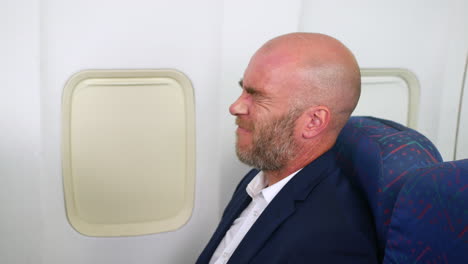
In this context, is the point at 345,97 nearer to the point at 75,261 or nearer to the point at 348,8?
the point at 348,8

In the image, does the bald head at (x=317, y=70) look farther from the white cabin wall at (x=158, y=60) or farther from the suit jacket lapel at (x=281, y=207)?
the white cabin wall at (x=158, y=60)

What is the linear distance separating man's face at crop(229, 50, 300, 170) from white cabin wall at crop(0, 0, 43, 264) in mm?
886

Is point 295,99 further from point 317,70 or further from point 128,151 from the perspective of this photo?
point 128,151

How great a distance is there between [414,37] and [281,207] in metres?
1.41

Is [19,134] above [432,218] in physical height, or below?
below

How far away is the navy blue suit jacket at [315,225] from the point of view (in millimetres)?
1046

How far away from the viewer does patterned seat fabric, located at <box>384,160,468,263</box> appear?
0.77m

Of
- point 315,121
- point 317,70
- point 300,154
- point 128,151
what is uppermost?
point 317,70

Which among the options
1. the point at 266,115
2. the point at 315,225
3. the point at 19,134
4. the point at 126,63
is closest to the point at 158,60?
the point at 126,63

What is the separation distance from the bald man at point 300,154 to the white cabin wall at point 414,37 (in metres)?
0.80

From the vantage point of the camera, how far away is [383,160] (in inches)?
41.5

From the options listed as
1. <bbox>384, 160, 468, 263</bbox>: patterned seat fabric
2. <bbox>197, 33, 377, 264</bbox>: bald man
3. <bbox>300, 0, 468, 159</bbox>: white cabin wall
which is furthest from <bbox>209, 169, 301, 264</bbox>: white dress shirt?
<bbox>300, 0, 468, 159</bbox>: white cabin wall

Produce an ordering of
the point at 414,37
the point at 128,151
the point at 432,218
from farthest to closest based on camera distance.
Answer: the point at 414,37
the point at 128,151
the point at 432,218

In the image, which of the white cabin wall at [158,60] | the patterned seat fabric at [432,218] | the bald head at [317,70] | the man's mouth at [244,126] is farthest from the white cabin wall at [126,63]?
the patterned seat fabric at [432,218]
